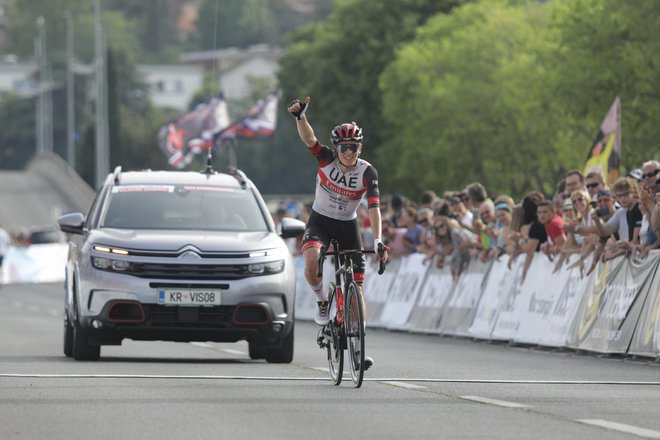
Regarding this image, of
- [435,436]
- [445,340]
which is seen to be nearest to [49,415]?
[435,436]

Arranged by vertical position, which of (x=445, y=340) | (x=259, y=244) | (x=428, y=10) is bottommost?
(x=445, y=340)

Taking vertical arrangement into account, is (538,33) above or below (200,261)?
above

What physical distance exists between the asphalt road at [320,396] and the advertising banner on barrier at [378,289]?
7679mm

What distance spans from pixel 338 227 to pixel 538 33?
68.4m

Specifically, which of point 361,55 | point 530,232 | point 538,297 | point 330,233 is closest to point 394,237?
point 530,232

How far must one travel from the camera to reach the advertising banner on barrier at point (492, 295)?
2284cm

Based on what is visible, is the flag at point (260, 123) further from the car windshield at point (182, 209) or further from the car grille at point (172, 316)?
the car grille at point (172, 316)

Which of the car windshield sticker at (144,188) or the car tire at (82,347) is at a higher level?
the car windshield sticker at (144,188)

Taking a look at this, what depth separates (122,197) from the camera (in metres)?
18.3

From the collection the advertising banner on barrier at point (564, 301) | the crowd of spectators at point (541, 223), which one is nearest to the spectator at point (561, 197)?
the crowd of spectators at point (541, 223)

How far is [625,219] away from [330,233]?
5573 millimetres

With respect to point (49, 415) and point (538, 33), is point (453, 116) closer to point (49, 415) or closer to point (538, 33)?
point (538, 33)

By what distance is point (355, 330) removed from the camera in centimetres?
1409

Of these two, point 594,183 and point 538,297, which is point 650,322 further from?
point 538,297
